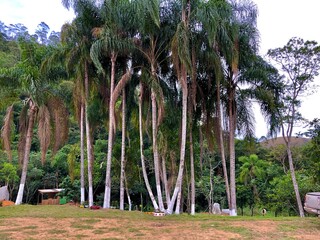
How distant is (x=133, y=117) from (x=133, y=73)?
2.78m

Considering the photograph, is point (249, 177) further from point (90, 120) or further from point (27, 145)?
point (27, 145)

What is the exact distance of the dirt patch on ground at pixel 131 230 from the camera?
6.59 meters

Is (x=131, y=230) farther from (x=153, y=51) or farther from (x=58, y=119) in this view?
(x=58, y=119)

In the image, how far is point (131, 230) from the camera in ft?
24.0

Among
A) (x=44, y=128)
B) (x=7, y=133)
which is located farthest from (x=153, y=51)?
(x=7, y=133)

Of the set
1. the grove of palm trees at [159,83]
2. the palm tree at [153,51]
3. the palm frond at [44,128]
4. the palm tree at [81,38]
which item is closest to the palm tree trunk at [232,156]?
the grove of palm trees at [159,83]

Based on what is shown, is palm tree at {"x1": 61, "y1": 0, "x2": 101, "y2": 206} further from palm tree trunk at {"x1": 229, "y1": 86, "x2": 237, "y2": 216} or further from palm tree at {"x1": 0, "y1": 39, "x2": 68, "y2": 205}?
palm tree trunk at {"x1": 229, "y1": 86, "x2": 237, "y2": 216}

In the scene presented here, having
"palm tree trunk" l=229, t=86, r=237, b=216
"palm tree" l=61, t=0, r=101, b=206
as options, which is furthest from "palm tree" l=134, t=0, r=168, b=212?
"palm tree trunk" l=229, t=86, r=237, b=216

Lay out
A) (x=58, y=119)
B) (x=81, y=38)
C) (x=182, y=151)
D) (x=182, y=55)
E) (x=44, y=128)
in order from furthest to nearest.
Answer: (x=58, y=119) < (x=81, y=38) < (x=44, y=128) < (x=182, y=151) < (x=182, y=55)

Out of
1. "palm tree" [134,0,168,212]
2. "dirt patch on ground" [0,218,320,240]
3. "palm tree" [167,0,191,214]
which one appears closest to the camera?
"dirt patch on ground" [0,218,320,240]

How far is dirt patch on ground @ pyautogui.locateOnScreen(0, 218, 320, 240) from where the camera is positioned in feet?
21.6

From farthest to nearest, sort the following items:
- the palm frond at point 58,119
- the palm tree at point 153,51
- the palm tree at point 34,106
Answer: the palm frond at point 58,119
the palm tree at point 34,106
the palm tree at point 153,51

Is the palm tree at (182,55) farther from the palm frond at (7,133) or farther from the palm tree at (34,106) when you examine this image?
the palm frond at (7,133)

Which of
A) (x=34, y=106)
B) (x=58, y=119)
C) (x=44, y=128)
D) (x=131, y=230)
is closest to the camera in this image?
(x=131, y=230)
